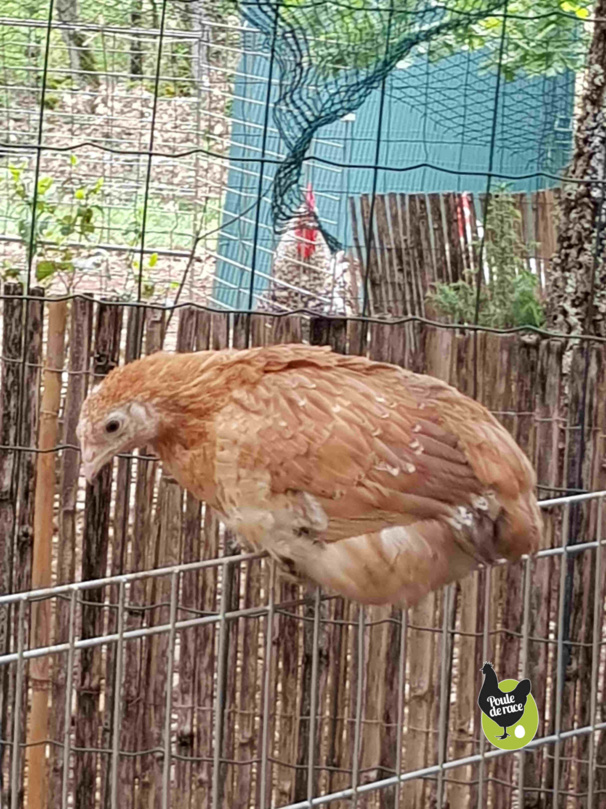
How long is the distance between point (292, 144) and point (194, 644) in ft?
4.20

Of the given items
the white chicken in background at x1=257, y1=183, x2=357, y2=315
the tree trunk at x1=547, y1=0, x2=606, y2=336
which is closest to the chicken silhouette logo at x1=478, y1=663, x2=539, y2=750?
the tree trunk at x1=547, y1=0, x2=606, y2=336

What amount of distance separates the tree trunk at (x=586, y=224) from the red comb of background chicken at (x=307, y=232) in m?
0.62

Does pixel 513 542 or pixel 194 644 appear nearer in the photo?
pixel 513 542

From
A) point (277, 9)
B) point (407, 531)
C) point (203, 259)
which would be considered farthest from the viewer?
point (203, 259)

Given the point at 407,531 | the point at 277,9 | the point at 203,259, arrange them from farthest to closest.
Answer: the point at 203,259, the point at 277,9, the point at 407,531

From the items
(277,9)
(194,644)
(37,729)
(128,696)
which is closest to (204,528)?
(194,644)

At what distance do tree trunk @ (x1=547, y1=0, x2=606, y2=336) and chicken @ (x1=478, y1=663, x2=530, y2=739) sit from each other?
3.41ft

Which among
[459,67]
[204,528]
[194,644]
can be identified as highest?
[459,67]

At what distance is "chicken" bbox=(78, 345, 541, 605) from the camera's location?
6.24 feet

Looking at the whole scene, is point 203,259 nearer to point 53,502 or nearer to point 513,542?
point 53,502

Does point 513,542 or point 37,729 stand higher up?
point 513,542

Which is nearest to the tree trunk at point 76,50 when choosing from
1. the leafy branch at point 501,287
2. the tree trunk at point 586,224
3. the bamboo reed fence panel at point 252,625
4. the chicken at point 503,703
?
the bamboo reed fence panel at point 252,625

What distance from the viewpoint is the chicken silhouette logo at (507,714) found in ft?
6.73

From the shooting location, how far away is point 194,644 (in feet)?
9.37
